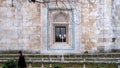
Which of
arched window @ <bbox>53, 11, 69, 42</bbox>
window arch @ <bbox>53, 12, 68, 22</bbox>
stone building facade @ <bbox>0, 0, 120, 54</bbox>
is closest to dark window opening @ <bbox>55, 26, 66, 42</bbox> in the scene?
arched window @ <bbox>53, 11, 69, 42</bbox>

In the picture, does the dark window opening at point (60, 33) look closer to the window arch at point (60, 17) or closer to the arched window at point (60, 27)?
the arched window at point (60, 27)

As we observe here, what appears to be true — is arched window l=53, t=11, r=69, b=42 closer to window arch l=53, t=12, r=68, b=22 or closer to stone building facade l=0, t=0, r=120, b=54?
window arch l=53, t=12, r=68, b=22

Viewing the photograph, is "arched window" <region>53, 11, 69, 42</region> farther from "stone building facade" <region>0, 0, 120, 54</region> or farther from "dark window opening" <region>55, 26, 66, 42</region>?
"stone building facade" <region>0, 0, 120, 54</region>

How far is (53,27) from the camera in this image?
25578 millimetres

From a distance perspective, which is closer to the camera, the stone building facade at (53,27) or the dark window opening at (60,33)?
the stone building facade at (53,27)

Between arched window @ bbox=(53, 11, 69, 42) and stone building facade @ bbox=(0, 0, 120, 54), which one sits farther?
arched window @ bbox=(53, 11, 69, 42)

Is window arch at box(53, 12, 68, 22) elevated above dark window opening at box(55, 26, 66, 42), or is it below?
above

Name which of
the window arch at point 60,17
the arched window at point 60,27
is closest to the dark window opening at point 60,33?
the arched window at point 60,27

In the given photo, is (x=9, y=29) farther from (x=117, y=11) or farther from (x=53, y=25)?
(x=117, y=11)

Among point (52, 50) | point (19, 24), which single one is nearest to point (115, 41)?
point (52, 50)

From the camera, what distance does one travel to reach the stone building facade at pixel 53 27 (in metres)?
25.3

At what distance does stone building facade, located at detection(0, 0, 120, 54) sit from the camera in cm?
2531

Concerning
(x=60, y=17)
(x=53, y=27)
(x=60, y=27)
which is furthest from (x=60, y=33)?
(x=60, y=17)

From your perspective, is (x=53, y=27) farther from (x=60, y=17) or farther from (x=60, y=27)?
(x=60, y=17)
